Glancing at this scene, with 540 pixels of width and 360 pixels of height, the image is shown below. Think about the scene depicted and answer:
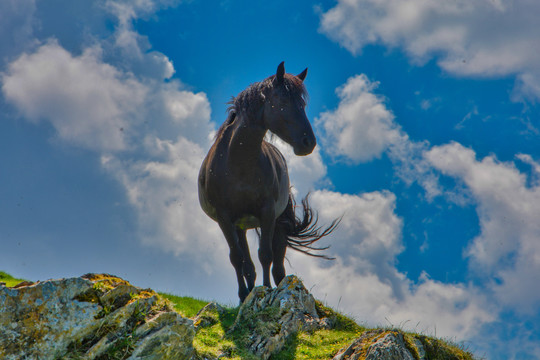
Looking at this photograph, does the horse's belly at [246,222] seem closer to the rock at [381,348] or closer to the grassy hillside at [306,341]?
the grassy hillside at [306,341]

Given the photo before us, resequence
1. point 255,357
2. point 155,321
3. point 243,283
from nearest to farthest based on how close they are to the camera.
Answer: point 155,321
point 255,357
point 243,283

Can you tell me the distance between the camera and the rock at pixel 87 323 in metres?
3.74

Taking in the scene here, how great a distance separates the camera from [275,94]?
24.1 feet

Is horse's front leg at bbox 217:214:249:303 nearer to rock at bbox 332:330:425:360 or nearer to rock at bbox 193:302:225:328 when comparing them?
rock at bbox 193:302:225:328

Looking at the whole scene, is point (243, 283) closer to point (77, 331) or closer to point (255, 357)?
point (255, 357)

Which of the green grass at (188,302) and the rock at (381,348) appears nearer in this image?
the rock at (381,348)

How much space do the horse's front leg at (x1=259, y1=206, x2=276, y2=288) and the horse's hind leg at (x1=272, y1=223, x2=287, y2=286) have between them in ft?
3.55

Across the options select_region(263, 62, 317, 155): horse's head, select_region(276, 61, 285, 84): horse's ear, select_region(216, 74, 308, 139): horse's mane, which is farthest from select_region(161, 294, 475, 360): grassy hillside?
select_region(276, 61, 285, 84): horse's ear

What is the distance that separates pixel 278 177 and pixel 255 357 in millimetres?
4363

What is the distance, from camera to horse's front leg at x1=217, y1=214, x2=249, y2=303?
8.50 m

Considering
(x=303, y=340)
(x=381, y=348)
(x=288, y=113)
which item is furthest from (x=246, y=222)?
(x=381, y=348)

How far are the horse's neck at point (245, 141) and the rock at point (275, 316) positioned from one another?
236 cm

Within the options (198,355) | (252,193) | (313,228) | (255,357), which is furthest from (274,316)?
(313,228)

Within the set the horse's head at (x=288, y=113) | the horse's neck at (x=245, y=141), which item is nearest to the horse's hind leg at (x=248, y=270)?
the horse's neck at (x=245, y=141)
